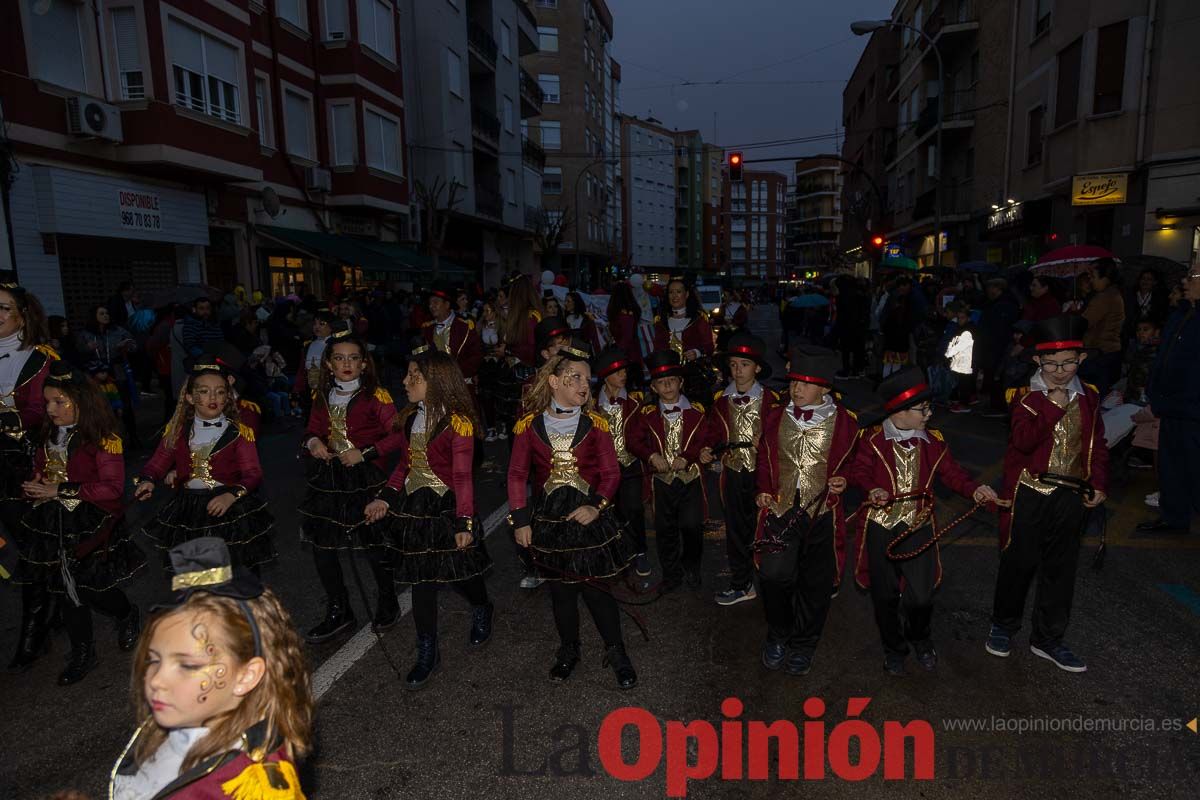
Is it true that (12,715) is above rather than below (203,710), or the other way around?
below

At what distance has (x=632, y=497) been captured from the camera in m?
5.21

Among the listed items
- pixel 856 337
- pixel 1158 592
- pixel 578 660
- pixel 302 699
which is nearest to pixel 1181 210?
pixel 856 337

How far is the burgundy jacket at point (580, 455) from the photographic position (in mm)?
3885

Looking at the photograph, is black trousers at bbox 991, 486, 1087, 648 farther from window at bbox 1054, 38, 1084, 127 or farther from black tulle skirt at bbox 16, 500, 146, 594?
window at bbox 1054, 38, 1084, 127

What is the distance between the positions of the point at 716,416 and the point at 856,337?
38.2 ft

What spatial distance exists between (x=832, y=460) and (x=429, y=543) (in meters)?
2.29

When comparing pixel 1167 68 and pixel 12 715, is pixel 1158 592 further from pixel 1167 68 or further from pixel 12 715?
pixel 1167 68

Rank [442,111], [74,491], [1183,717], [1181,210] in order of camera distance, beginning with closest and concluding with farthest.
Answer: [1183,717]
[74,491]
[1181,210]
[442,111]

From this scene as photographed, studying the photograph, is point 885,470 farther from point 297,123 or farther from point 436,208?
point 436,208

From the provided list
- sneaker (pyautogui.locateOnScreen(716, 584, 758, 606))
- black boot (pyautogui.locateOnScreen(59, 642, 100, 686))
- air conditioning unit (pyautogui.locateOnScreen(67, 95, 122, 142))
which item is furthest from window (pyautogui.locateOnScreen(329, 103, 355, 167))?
sneaker (pyautogui.locateOnScreen(716, 584, 758, 606))

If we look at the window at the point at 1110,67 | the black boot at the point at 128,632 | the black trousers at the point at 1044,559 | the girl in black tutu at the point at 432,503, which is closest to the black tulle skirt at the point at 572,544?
the girl in black tutu at the point at 432,503

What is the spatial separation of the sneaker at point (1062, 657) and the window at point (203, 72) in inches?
645

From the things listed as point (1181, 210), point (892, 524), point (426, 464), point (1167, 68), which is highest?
point (1167, 68)

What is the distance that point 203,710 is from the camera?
69.7 inches
